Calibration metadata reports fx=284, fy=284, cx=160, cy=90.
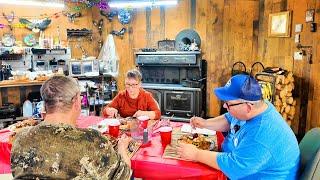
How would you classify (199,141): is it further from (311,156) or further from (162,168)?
(311,156)

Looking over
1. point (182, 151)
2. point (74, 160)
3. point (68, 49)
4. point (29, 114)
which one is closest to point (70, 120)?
point (74, 160)

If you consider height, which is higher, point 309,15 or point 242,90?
point 309,15

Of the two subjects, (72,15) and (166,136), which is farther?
(72,15)

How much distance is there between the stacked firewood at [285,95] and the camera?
4000 millimetres

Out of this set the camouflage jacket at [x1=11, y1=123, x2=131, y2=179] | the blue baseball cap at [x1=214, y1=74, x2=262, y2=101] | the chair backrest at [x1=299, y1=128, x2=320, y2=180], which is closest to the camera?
the camouflage jacket at [x1=11, y1=123, x2=131, y2=179]

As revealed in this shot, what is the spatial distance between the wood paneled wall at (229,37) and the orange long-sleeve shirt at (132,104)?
7.69 ft

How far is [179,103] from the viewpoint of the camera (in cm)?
520

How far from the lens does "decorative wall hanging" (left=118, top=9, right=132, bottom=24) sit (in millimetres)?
5969

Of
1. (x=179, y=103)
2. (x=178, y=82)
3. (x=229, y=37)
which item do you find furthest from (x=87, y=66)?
(x=229, y=37)

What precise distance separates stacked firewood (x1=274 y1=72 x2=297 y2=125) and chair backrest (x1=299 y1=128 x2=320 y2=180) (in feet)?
7.65

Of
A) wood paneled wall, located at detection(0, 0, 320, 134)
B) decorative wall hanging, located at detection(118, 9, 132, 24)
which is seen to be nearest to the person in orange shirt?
wood paneled wall, located at detection(0, 0, 320, 134)

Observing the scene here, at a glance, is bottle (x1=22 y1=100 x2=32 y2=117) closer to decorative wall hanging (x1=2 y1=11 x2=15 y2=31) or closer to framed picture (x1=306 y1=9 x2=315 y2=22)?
decorative wall hanging (x1=2 y1=11 x2=15 y2=31)

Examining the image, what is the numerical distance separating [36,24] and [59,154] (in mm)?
5058

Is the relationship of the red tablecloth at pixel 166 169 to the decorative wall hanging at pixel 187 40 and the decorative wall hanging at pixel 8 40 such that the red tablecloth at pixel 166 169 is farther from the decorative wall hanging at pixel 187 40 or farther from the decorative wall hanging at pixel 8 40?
the decorative wall hanging at pixel 8 40
